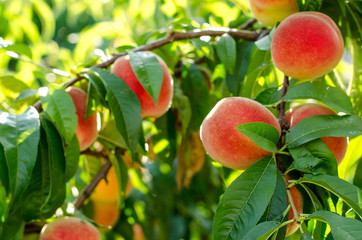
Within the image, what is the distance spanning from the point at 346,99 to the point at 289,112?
0.12 m

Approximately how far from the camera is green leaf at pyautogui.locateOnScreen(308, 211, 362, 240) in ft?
1.83

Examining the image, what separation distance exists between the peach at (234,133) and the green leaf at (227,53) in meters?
0.29

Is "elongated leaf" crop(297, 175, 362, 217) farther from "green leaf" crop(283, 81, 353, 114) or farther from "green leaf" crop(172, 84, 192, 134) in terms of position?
"green leaf" crop(172, 84, 192, 134)

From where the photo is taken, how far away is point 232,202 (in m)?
0.66

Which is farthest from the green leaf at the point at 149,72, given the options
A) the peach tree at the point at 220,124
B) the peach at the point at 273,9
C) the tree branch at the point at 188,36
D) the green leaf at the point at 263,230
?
the green leaf at the point at 263,230

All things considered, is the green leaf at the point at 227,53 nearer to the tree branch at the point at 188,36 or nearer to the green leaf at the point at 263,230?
the tree branch at the point at 188,36

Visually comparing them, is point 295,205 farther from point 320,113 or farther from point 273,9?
point 273,9

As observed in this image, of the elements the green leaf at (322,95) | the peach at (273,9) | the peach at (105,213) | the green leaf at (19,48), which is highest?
the peach at (273,9)

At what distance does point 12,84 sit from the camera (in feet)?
3.80

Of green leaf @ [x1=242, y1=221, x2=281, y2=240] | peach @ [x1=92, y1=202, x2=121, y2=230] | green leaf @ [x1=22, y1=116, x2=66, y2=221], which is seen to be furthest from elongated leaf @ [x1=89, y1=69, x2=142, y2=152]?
peach @ [x1=92, y1=202, x2=121, y2=230]

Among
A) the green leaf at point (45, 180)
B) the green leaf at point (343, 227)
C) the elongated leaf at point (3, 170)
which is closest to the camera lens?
the green leaf at point (343, 227)

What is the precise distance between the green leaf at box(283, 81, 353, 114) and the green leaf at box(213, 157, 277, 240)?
150mm

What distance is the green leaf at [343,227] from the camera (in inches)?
22.0

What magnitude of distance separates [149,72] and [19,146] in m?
0.28
